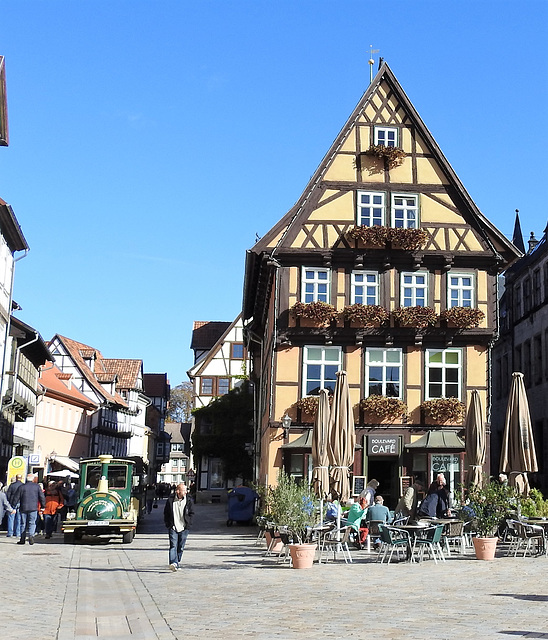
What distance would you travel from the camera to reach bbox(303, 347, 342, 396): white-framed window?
1182 inches

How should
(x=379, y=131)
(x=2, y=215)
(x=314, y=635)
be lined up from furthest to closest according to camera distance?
(x=2, y=215) < (x=379, y=131) < (x=314, y=635)

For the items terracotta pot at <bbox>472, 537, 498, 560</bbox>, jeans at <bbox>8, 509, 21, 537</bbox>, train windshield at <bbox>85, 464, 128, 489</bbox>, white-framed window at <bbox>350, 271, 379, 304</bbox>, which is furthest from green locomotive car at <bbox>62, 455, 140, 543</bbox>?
terracotta pot at <bbox>472, 537, 498, 560</bbox>

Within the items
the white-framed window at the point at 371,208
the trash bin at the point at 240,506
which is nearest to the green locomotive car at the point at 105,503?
the trash bin at the point at 240,506

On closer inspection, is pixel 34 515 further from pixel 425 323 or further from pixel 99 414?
pixel 99 414

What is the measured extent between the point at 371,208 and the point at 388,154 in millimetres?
1933

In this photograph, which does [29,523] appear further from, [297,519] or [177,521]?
[297,519]

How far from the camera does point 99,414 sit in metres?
71.9

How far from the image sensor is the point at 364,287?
101 feet

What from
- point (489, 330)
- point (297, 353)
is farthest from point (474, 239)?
point (297, 353)

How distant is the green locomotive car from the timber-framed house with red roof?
5.34 metres

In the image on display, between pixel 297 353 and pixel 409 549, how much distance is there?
12794mm

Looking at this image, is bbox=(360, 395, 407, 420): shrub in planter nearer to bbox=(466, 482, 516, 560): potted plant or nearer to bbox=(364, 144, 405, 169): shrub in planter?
bbox=(364, 144, 405, 169): shrub in planter

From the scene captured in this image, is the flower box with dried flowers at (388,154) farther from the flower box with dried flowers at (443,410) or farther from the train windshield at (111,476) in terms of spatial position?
the train windshield at (111,476)

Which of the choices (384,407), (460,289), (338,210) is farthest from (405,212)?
(384,407)
